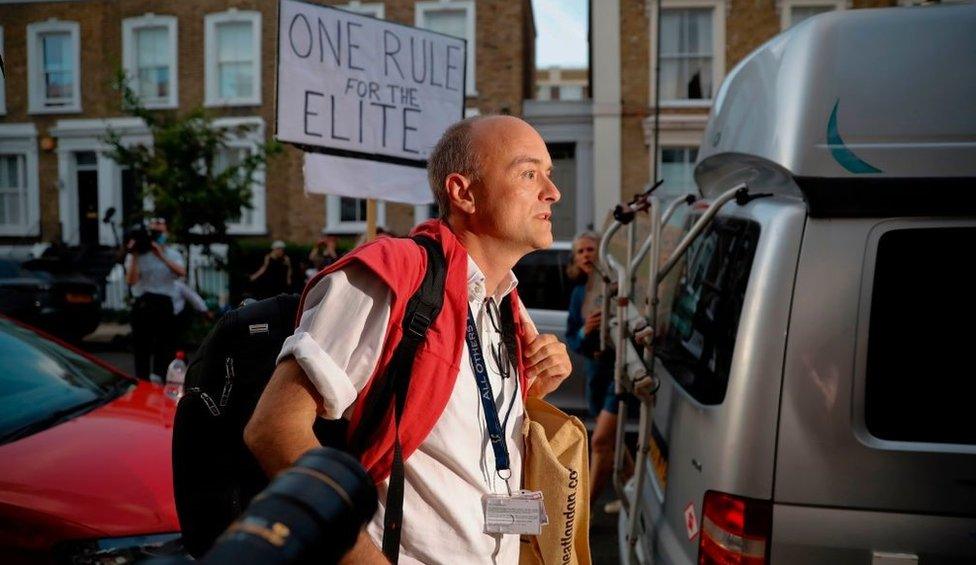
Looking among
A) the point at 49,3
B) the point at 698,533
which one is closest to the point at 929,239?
the point at 698,533

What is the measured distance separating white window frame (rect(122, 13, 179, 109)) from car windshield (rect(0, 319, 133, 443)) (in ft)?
56.4

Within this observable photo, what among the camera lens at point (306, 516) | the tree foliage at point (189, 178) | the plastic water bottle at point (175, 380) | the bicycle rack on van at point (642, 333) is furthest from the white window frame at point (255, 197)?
the camera lens at point (306, 516)

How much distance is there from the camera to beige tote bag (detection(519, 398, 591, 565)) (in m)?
1.75

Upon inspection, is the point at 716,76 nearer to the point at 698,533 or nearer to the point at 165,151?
the point at 165,151

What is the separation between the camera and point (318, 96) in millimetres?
4246

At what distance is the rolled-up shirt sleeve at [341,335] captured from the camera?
138 centimetres

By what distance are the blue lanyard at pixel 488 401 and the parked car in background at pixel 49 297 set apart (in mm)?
11976

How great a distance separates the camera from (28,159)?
2041cm

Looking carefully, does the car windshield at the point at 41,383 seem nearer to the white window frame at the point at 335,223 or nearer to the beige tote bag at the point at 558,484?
Result: the beige tote bag at the point at 558,484

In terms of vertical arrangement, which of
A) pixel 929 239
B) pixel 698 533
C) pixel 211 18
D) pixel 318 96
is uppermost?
pixel 211 18

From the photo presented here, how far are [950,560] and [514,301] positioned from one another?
139 centimetres

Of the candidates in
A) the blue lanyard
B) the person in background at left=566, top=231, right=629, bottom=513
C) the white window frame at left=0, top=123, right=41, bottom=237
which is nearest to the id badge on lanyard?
the blue lanyard

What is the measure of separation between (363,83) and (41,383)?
233 centimetres

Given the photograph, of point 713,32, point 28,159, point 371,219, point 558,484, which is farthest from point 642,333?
point 28,159
